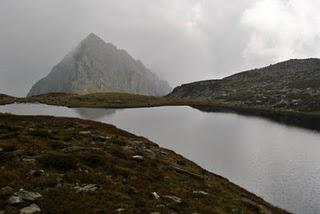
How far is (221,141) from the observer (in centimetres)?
11038

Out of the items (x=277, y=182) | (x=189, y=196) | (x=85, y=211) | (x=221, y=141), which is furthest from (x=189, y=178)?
(x=221, y=141)

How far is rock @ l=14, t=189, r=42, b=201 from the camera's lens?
2011 centimetres

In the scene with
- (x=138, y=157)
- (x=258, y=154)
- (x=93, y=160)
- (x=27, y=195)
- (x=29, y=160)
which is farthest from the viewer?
(x=258, y=154)

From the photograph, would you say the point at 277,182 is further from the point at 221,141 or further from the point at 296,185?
the point at 221,141

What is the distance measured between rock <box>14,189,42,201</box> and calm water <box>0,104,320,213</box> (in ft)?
139

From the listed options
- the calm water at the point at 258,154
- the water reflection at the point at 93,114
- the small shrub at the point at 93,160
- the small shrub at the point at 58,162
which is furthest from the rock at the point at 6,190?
the water reflection at the point at 93,114

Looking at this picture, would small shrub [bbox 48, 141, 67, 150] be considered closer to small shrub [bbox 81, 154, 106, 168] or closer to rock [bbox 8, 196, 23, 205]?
small shrub [bbox 81, 154, 106, 168]

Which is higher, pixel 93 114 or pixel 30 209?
pixel 30 209

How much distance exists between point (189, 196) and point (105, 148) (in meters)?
11.4

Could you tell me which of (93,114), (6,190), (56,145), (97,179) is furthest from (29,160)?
(93,114)

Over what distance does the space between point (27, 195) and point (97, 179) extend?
223 inches

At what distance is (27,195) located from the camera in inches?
804

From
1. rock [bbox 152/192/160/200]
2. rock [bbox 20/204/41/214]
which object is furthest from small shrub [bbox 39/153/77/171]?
rock [bbox 20/204/41/214]

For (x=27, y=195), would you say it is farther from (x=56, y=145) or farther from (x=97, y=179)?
(x=56, y=145)
